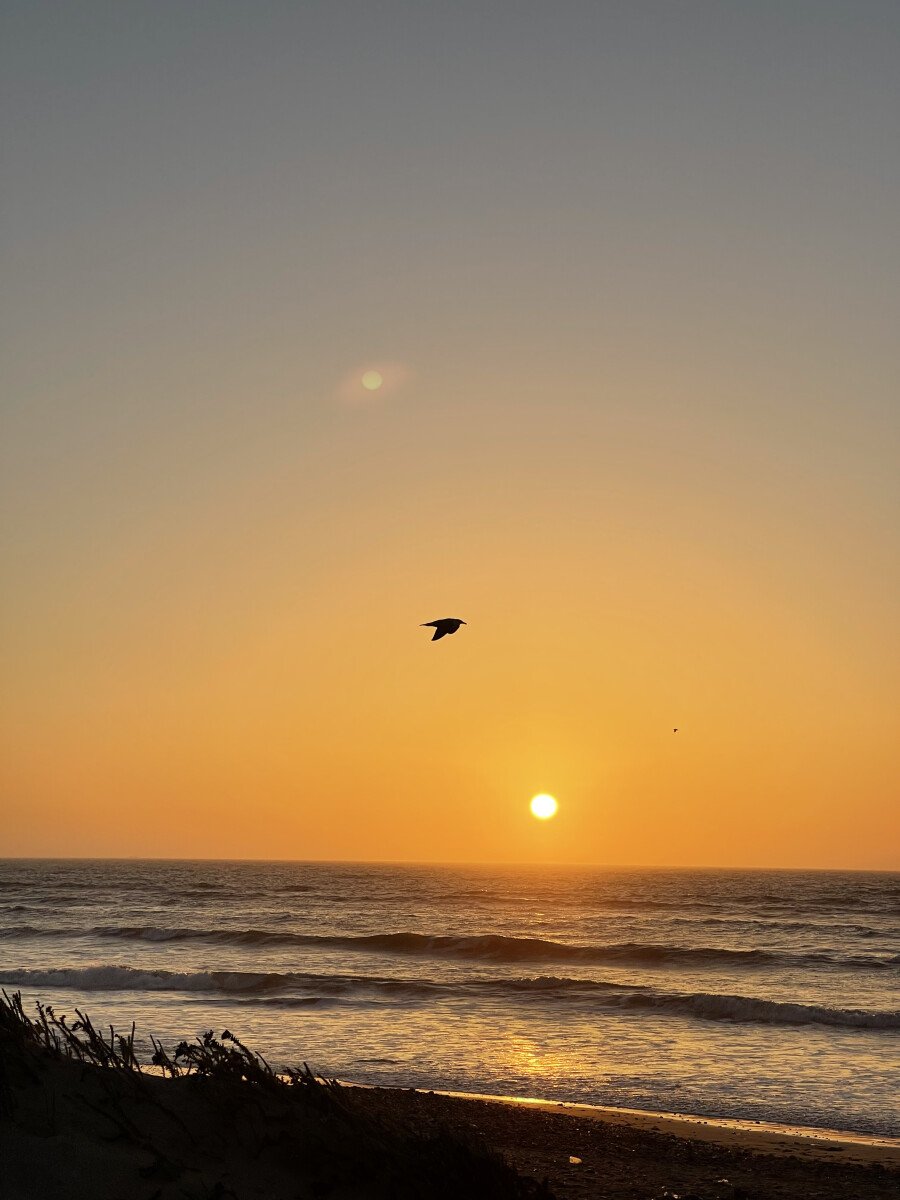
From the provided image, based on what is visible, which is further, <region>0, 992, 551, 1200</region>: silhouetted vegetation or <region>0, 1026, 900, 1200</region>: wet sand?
<region>0, 992, 551, 1200</region>: silhouetted vegetation

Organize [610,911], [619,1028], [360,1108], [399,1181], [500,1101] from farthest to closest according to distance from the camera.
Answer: [610,911]
[619,1028]
[500,1101]
[360,1108]
[399,1181]

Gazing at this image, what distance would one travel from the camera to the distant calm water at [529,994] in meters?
16.9

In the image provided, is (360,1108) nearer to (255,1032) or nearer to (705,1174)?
(705,1174)

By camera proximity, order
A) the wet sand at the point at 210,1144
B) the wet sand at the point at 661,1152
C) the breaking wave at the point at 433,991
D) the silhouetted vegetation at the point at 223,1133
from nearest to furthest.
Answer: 1. the wet sand at the point at 210,1144
2. the silhouetted vegetation at the point at 223,1133
3. the wet sand at the point at 661,1152
4. the breaking wave at the point at 433,991

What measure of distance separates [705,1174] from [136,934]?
4052cm

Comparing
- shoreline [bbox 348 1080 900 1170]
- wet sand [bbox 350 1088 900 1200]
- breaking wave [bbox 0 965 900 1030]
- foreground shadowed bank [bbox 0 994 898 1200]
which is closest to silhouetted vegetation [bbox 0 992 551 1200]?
foreground shadowed bank [bbox 0 994 898 1200]

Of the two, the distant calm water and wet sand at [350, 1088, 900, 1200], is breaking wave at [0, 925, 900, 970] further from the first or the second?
wet sand at [350, 1088, 900, 1200]

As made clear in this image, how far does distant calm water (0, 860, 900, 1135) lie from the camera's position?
665 inches

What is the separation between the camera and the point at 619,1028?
73.8 ft

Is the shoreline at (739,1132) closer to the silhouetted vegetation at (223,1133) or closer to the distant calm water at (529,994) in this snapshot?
the distant calm water at (529,994)

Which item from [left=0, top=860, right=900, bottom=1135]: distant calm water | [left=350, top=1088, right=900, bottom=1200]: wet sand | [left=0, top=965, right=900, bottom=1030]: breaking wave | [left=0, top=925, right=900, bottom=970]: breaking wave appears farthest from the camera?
[left=0, top=925, right=900, bottom=970]: breaking wave

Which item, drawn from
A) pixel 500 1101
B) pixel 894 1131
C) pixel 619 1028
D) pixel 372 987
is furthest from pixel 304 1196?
pixel 372 987

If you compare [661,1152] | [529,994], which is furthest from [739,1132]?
[529,994]

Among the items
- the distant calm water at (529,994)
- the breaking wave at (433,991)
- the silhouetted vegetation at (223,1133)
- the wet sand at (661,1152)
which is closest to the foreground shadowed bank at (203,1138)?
the silhouetted vegetation at (223,1133)
